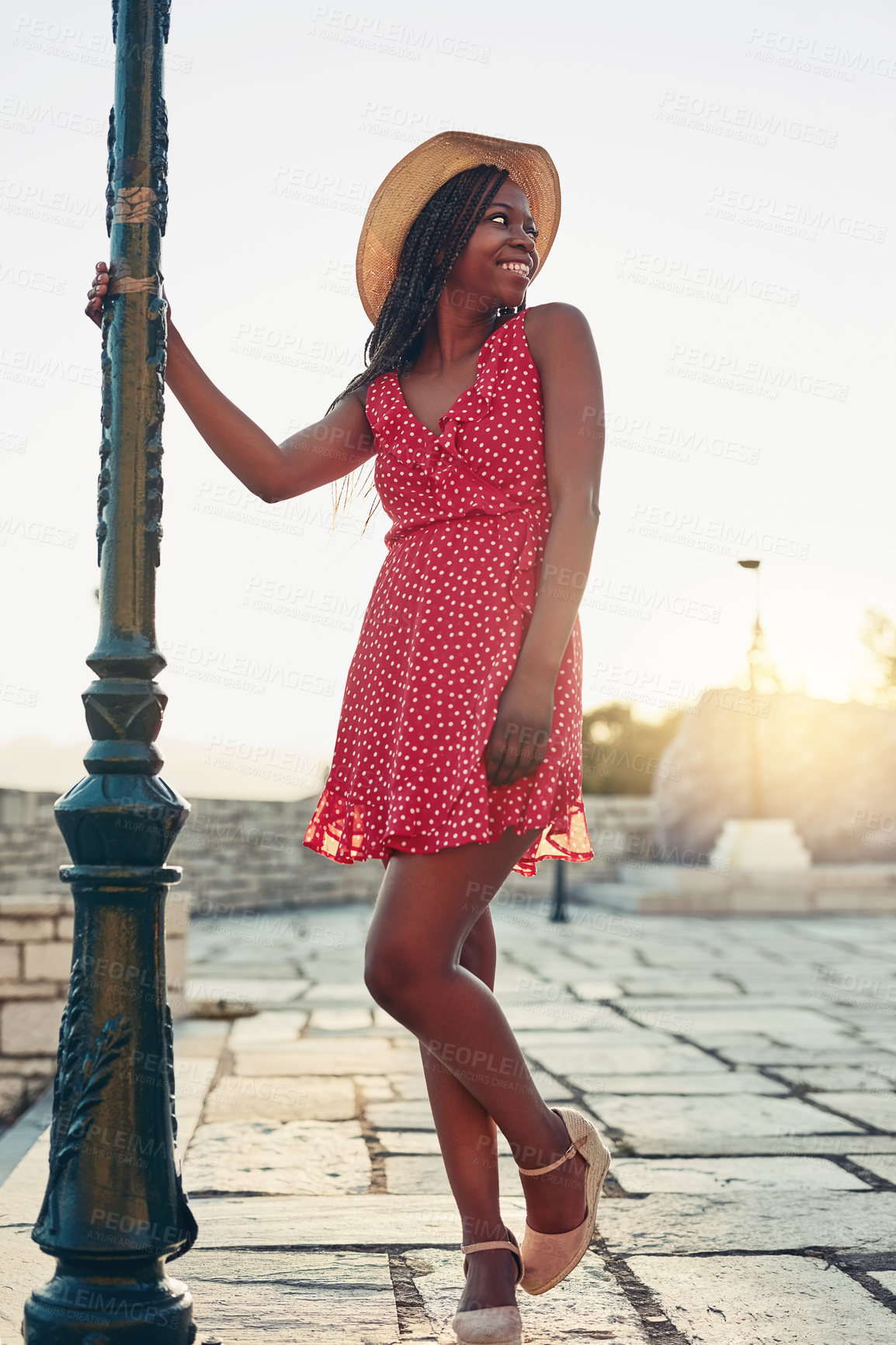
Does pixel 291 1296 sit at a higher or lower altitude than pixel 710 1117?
higher

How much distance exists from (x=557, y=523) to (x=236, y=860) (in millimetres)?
9887

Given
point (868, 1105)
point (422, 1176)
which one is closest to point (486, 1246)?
point (422, 1176)

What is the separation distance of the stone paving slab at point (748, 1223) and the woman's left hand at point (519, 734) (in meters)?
1.04

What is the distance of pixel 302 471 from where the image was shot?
7.01ft

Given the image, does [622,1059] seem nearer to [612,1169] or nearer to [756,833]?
[612,1169]

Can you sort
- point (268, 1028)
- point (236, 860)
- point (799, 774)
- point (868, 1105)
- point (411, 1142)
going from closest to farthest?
point (411, 1142), point (868, 1105), point (268, 1028), point (236, 860), point (799, 774)

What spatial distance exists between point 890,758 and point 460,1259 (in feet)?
43.0

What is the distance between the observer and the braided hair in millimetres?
2094

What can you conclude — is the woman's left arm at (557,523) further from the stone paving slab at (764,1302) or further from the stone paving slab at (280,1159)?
the stone paving slab at (280,1159)

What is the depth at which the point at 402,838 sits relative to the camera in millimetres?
1765

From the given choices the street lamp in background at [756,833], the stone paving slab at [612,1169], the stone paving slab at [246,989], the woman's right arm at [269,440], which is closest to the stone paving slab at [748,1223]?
the stone paving slab at [612,1169]

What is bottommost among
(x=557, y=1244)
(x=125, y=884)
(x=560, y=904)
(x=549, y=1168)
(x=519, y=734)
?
(x=560, y=904)

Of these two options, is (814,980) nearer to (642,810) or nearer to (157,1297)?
(157,1297)

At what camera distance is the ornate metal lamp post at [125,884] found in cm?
153
